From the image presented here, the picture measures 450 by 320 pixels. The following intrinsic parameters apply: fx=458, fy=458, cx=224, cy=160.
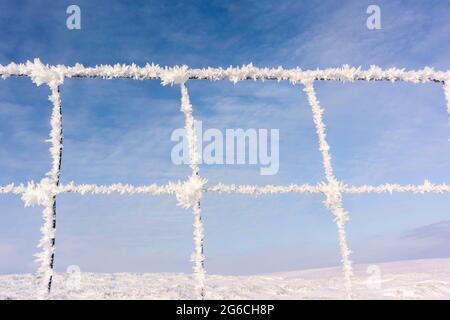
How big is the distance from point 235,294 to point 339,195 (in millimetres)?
2567

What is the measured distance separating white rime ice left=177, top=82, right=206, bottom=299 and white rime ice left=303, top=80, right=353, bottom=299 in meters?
0.63

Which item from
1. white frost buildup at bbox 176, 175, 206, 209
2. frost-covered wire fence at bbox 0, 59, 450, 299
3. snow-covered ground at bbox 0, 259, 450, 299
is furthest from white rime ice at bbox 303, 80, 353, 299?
snow-covered ground at bbox 0, 259, 450, 299

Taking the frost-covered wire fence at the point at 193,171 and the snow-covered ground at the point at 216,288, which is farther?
the snow-covered ground at the point at 216,288

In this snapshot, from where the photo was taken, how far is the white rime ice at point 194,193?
1997mm

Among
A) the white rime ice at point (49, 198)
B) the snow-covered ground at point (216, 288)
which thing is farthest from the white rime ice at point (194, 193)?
the snow-covered ground at point (216, 288)

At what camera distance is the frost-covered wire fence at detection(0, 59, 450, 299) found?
79.8 inches

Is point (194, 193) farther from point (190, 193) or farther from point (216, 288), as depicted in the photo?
point (216, 288)

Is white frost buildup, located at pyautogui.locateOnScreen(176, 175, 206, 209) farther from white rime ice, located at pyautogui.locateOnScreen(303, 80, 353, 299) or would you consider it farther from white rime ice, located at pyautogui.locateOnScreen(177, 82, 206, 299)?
white rime ice, located at pyautogui.locateOnScreen(303, 80, 353, 299)

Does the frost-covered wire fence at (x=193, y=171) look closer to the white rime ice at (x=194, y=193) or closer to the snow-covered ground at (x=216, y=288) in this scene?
the white rime ice at (x=194, y=193)

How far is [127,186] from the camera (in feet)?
6.74

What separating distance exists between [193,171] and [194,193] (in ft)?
0.38
